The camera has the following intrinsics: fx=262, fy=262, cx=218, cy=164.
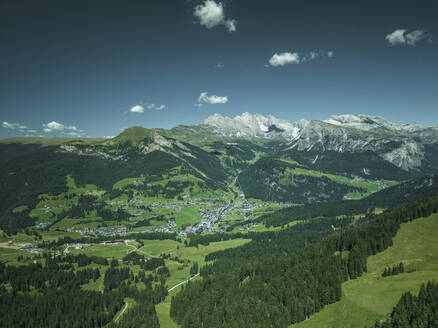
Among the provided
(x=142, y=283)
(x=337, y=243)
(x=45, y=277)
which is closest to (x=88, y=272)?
(x=45, y=277)

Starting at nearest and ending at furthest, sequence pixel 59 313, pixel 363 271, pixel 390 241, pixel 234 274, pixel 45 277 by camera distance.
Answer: pixel 363 271 → pixel 390 241 → pixel 59 313 → pixel 234 274 → pixel 45 277

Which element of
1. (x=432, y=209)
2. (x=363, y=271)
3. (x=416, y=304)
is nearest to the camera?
(x=416, y=304)

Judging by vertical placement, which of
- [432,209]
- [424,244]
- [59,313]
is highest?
[432,209]

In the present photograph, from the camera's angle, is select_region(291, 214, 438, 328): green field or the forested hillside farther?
the forested hillside

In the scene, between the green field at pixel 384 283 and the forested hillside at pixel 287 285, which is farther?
the forested hillside at pixel 287 285

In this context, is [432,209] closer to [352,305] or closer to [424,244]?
[424,244]

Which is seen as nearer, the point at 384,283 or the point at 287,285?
the point at 384,283

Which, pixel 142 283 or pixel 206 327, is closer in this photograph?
pixel 206 327

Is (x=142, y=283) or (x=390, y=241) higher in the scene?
(x=390, y=241)
